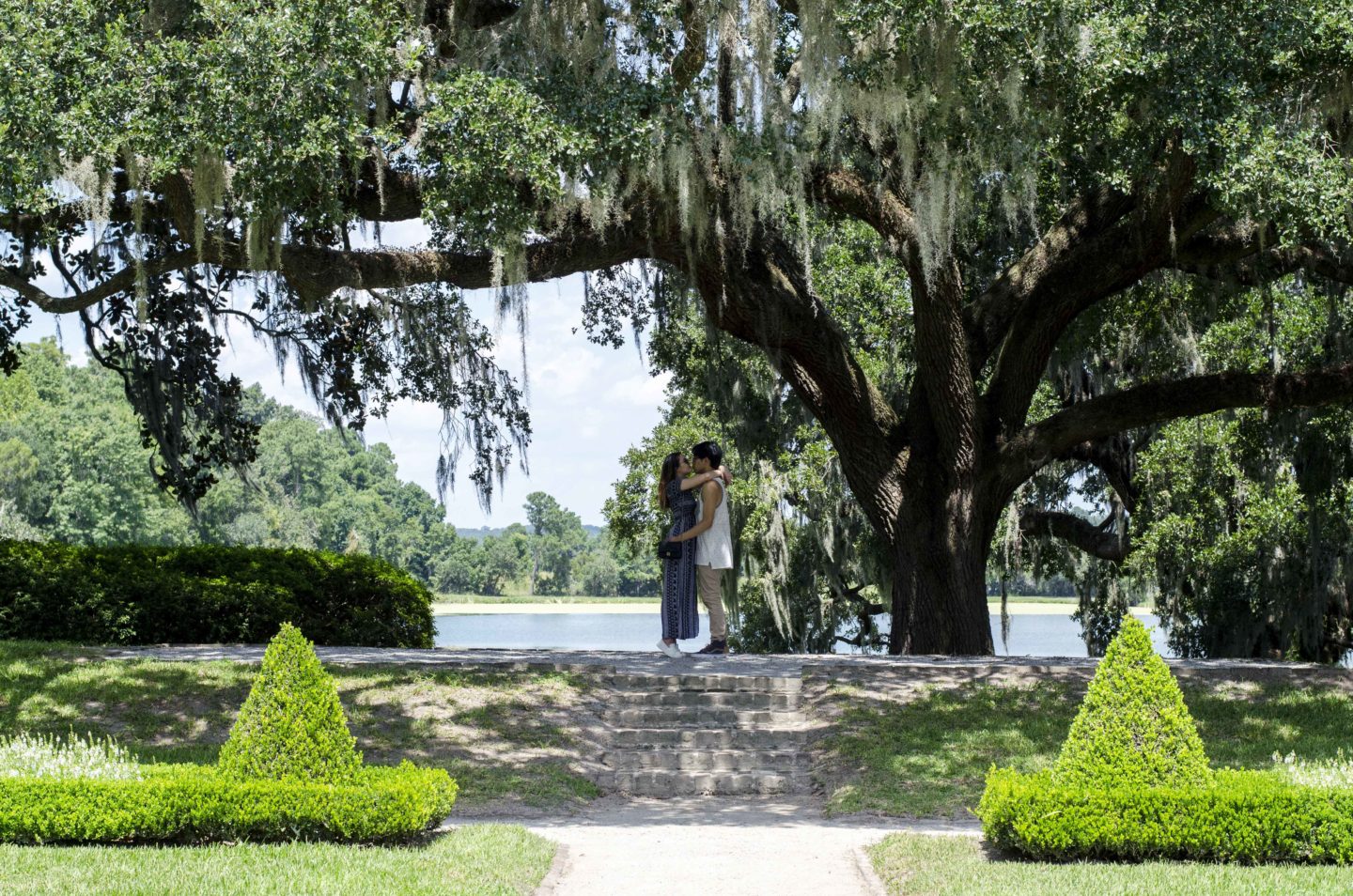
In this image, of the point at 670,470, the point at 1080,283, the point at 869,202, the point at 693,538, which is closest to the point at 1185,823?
the point at 693,538

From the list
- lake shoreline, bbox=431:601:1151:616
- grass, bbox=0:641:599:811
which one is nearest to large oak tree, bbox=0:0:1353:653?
grass, bbox=0:641:599:811

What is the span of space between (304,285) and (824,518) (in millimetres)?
9789

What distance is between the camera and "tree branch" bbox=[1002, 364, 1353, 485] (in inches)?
437

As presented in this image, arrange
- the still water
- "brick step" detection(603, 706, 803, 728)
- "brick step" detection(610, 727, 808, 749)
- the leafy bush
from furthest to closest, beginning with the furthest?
1. the still water
2. "brick step" detection(603, 706, 803, 728)
3. "brick step" detection(610, 727, 808, 749)
4. the leafy bush

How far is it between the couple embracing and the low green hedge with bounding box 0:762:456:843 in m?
4.82

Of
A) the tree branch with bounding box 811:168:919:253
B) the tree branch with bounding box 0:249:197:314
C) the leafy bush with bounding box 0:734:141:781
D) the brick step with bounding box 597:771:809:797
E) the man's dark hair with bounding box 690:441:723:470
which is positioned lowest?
the brick step with bounding box 597:771:809:797

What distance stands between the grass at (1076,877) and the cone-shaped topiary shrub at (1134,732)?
416 millimetres

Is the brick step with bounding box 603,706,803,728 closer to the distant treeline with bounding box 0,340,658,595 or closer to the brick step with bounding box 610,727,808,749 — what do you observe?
the brick step with bounding box 610,727,808,749

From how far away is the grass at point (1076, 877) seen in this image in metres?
5.27

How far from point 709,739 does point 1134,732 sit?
342 cm

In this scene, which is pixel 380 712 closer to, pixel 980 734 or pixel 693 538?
pixel 693 538

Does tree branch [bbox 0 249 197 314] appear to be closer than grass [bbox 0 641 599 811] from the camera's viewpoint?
No

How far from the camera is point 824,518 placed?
719 inches

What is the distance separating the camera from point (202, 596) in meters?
12.1
